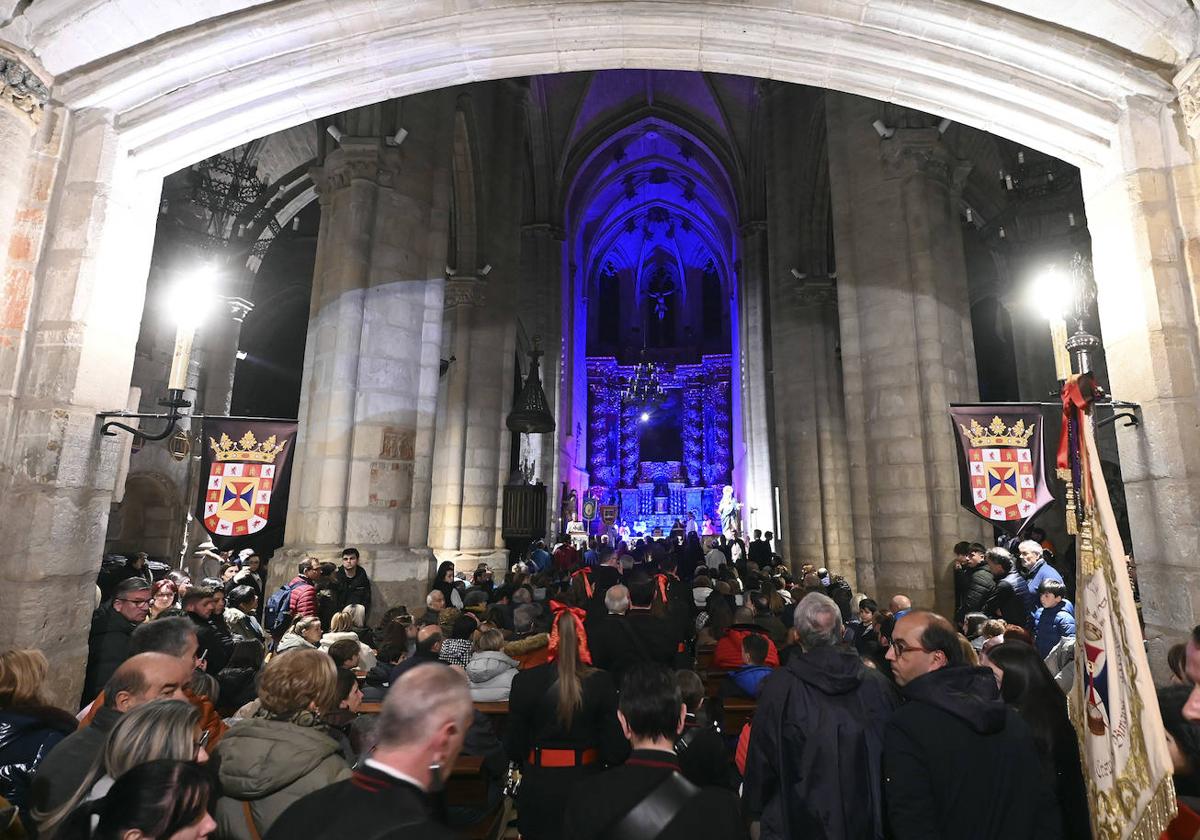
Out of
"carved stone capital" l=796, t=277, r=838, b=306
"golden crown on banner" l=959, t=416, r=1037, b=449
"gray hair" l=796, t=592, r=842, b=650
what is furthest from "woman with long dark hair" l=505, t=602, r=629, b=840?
"carved stone capital" l=796, t=277, r=838, b=306

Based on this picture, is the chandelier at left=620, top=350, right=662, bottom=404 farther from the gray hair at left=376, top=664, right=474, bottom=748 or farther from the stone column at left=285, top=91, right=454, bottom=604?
the gray hair at left=376, top=664, right=474, bottom=748

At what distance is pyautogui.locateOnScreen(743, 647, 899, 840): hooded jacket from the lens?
82.7 inches

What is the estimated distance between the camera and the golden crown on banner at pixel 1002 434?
15.7ft

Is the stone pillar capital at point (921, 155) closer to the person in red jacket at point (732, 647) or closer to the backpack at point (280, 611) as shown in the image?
the person in red jacket at point (732, 647)

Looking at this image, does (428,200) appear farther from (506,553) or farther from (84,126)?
(506,553)

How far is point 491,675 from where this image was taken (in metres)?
3.71

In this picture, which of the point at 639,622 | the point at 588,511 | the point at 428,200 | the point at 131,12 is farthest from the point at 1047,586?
the point at 588,511

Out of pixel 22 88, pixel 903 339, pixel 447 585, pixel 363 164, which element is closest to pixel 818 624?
pixel 22 88

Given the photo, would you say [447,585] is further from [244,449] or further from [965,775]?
[965,775]

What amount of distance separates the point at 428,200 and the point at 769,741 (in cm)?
870

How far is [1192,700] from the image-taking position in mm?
1713

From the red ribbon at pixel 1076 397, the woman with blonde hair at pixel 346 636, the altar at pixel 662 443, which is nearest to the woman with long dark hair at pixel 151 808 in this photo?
the woman with blonde hair at pixel 346 636

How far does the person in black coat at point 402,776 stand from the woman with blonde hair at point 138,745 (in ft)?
1.54

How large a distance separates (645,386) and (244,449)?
95.2ft
